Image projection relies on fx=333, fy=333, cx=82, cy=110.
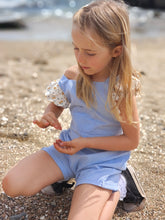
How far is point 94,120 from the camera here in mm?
2201

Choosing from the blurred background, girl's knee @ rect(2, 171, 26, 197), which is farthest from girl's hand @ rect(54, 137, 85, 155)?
the blurred background

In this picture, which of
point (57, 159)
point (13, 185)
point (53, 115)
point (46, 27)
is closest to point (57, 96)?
point (53, 115)

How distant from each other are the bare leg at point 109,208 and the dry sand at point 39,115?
0.19 metres

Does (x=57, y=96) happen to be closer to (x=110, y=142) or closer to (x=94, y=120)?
(x=94, y=120)

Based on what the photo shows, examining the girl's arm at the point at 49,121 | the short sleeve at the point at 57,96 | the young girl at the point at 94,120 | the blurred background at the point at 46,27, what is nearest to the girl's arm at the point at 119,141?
the young girl at the point at 94,120

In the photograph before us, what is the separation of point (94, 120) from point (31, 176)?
21.7 inches

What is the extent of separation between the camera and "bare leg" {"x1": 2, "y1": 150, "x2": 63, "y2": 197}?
2129 mm

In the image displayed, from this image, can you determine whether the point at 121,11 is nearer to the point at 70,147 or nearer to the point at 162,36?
the point at 70,147

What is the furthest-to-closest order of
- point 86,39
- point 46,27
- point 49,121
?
point 46,27 → point 49,121 → point 86,39

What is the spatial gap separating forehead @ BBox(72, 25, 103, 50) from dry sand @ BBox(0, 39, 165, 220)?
14.2 inches

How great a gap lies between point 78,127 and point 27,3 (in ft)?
55.2

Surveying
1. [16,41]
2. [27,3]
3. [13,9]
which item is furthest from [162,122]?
[27,3]

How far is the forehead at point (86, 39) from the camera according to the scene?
1.90 metres

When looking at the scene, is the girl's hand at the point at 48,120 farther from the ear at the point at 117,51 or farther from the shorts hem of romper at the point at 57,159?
the ear at the point at 117,51
